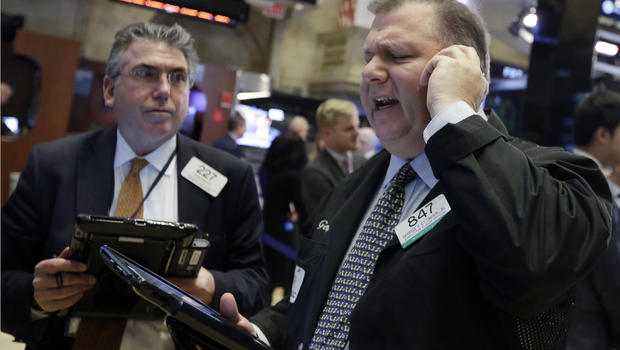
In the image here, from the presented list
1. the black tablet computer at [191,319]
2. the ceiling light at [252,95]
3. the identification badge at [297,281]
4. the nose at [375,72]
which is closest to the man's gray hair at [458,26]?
the nose at [375,72]

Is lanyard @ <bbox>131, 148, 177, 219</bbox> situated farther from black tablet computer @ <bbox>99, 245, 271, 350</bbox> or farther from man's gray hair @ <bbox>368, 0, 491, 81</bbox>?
man's gray hair @ <bbox>368, 0, 491, 81</bbox>

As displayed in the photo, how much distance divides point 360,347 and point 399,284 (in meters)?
0.16

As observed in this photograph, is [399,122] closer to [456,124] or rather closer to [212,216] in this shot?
[456,124]

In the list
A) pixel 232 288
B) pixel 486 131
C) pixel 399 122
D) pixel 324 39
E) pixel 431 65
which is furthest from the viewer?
pixel 324 39

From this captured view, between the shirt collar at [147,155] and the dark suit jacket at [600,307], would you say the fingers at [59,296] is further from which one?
the dark suit jacket at [600,307]

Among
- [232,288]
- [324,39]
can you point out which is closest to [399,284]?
[232,288]

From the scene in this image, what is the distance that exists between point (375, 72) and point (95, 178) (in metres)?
1.11

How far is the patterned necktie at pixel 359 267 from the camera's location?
1.34 meters

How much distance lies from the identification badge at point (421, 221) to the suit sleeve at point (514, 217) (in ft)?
0.43

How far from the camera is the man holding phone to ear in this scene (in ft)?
3.37

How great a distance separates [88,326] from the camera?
1.76 m

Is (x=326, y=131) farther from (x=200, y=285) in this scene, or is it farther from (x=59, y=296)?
(x=59, y=296)

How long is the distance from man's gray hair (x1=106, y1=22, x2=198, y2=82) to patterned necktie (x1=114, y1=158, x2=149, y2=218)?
1.15 ft

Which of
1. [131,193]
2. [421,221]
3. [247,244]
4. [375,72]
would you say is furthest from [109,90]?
[421,221]
